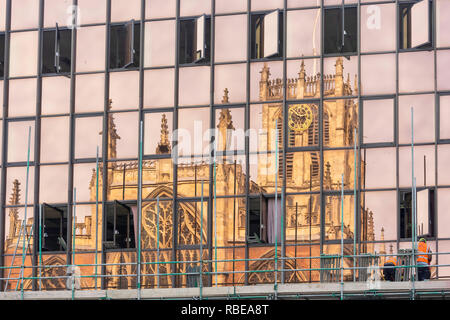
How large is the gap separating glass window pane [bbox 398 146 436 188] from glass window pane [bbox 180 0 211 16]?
8.90 meters

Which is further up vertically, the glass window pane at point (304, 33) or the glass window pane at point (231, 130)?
the glass window pane at point (304, 33)

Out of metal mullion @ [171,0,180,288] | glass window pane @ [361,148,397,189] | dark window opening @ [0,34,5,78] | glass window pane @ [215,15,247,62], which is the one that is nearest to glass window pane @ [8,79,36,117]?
dark window opening @ [0,34,5,78]

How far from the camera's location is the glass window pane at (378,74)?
155 feet

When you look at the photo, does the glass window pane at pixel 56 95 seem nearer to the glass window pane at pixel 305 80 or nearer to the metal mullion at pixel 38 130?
the metal mullion at pixel 38 130

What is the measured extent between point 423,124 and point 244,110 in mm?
6334

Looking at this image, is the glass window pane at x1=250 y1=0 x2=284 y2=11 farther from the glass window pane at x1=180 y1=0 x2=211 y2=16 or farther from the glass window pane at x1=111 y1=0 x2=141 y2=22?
the glass window pane at x1=111 y1=0 x2=141 y2=22

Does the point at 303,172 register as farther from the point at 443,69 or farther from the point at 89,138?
the point at 89,138

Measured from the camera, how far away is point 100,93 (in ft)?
164

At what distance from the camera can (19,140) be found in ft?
165

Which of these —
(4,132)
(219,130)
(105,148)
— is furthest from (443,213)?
(4,132)

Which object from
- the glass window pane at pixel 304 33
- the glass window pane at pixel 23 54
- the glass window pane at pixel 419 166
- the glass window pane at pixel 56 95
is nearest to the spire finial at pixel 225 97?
the glass window pane at pixel 304 33

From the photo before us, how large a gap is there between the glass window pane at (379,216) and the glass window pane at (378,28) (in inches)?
205

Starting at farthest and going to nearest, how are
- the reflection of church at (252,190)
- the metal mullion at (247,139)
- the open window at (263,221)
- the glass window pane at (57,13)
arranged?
the glass window pane at (57,13), the metal mullion at (247,139), the open window at (263,221), the reflection of church at (252,190)

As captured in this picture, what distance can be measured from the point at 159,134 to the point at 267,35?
5211 millimetres
